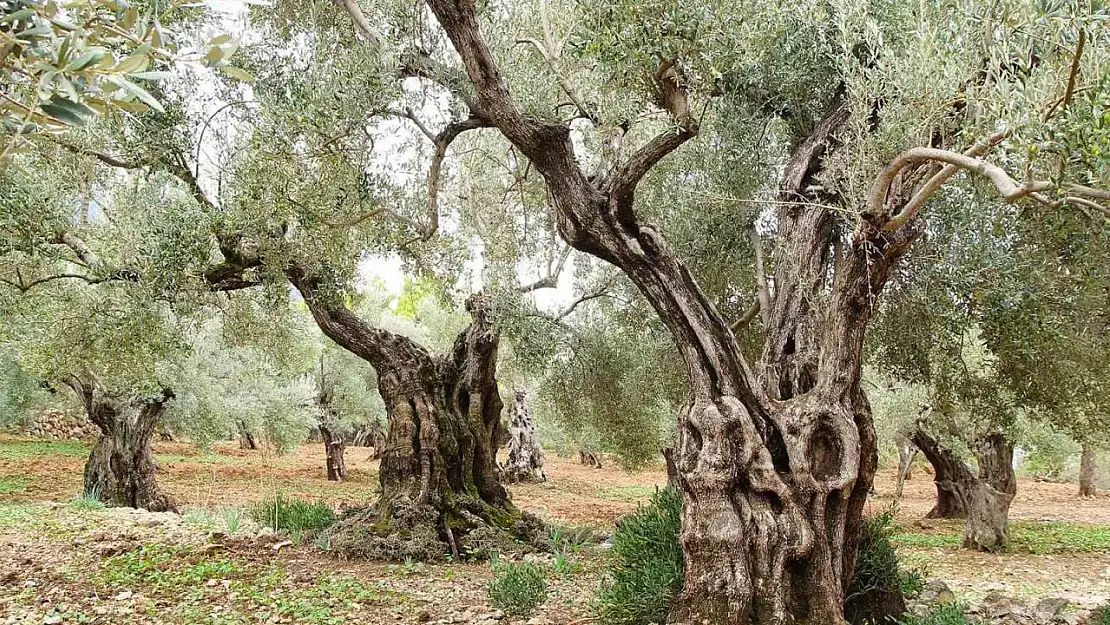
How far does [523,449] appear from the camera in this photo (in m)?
28.1

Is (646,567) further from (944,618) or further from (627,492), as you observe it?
(627,492)

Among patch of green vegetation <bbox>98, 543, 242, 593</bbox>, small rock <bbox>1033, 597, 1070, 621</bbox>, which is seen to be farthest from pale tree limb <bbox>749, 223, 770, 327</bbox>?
patch of green vegetation <bbox>98, 543, 242, 593</bbox>

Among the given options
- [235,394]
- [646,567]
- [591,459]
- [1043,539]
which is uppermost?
[235,394]

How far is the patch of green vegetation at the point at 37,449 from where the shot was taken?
25.7 metres

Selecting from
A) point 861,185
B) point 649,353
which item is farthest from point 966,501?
point 861,185

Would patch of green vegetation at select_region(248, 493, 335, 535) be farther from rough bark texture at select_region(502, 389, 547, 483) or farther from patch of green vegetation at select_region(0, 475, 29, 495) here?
rough bark texture at select_region(502, 389, 547, 483)

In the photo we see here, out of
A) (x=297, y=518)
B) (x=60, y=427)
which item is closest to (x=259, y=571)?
(x=297, y=518)

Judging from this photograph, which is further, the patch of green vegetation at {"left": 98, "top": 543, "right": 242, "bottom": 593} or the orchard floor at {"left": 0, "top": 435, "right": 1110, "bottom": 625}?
the patch of green vegetation at {"left": 98, "top": 543, "right": 242, "bottom": 593}

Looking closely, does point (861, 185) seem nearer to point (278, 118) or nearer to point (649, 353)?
point (278, 118)

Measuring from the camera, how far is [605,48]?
22.3ft

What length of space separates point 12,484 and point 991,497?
Answer: 21.3 metres

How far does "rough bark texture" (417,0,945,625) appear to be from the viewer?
21.2ft

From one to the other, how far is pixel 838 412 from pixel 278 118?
20.7 ft

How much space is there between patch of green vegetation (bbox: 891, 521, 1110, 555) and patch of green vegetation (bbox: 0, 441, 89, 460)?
25.6 m
